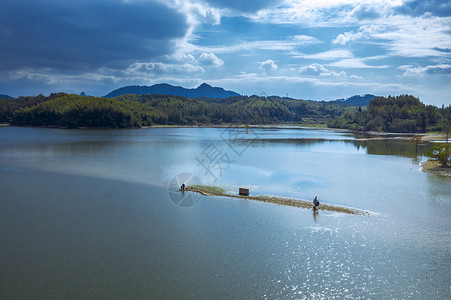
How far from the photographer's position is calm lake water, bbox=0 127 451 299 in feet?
39.4

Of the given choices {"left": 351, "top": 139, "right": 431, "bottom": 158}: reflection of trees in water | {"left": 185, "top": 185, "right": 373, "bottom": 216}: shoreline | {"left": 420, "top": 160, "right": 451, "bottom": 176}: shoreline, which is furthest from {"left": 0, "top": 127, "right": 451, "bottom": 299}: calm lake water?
{"left": 351, "top": 139, "right": 431, "bottom": 158}: reflection of trees in water

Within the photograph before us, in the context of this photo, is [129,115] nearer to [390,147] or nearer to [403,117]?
[390,147]

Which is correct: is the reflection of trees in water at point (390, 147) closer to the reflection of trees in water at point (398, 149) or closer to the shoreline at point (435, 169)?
the reflection of trees in water at point (398, 149)

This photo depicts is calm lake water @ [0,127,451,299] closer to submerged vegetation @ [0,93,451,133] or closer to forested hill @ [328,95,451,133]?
forested hill @ [328,95,451,133]

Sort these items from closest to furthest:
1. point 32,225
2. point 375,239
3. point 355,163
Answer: point 375,239
point 32,225
point 355,163

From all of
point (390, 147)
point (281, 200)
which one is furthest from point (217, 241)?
point (390, 147)

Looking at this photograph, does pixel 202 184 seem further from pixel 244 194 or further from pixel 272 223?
pixel 272 223

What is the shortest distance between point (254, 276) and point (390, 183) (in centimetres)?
2177

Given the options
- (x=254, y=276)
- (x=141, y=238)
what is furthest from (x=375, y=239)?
(x=141, y=238)

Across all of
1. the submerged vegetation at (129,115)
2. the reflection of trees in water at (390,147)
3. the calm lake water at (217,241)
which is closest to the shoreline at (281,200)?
the calm lake water at (217,241)

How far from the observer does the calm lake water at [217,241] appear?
Answer: 1202cm

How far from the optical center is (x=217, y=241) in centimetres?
1602

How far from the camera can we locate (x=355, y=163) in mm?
42156

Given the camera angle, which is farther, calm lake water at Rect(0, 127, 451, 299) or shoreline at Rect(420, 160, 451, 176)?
shoreline at Rect(420, 160, 451, 176)
